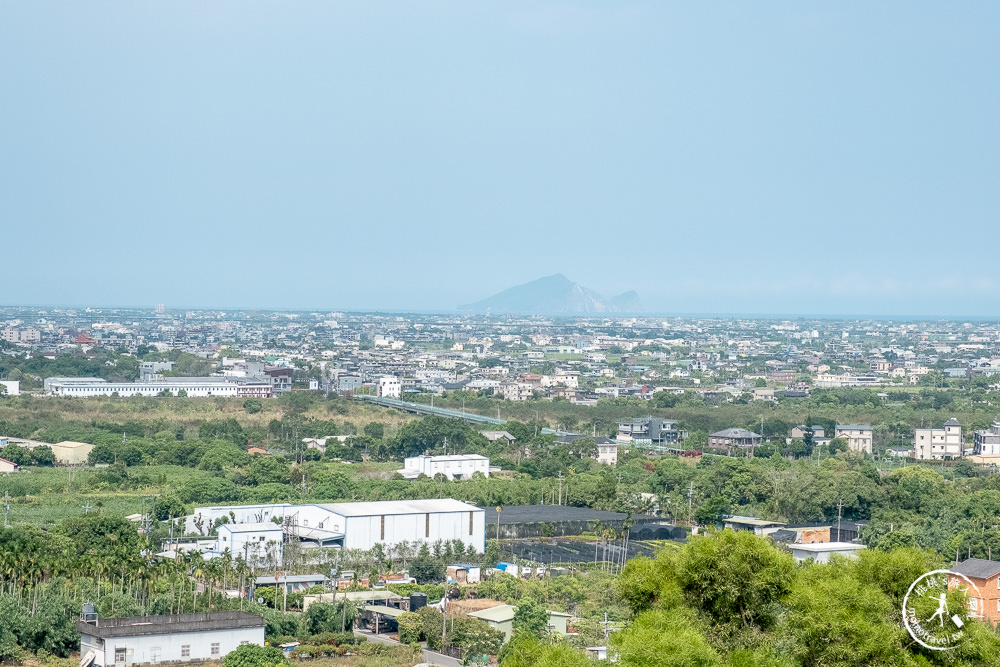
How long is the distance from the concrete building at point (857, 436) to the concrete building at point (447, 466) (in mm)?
12039

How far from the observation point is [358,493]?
2595 centimetres

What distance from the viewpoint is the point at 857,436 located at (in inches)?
1495

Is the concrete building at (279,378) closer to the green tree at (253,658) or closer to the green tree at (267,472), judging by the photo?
the green tree at (267,472)

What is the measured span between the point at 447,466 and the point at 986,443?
52.0 feet

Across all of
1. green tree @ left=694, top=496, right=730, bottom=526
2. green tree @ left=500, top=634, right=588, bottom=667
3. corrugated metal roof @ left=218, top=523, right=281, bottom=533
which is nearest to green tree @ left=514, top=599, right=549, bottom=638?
green tree @ left=500, top=634, right=588, bottom=667

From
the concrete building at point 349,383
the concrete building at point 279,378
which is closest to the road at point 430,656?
the concrete building at point 279,378

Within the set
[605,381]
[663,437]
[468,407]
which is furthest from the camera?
[605,381]

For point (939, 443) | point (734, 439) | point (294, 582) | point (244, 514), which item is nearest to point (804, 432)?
point (734, 439)

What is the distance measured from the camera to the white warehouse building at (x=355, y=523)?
20.7 metres

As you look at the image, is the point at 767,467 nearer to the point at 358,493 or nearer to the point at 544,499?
the point at 544,499

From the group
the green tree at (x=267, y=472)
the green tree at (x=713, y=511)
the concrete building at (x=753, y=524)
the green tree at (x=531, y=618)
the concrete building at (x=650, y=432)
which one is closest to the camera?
the green tree at (x=531, y=618)

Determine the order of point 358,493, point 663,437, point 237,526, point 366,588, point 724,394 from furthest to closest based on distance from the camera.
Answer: point 724,394 < point 663,437 < point 358,493 < point 237,526 < point 366,588

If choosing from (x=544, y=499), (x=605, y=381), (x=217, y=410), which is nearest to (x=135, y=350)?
(x=605, y=381)

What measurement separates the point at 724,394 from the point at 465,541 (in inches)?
1404
